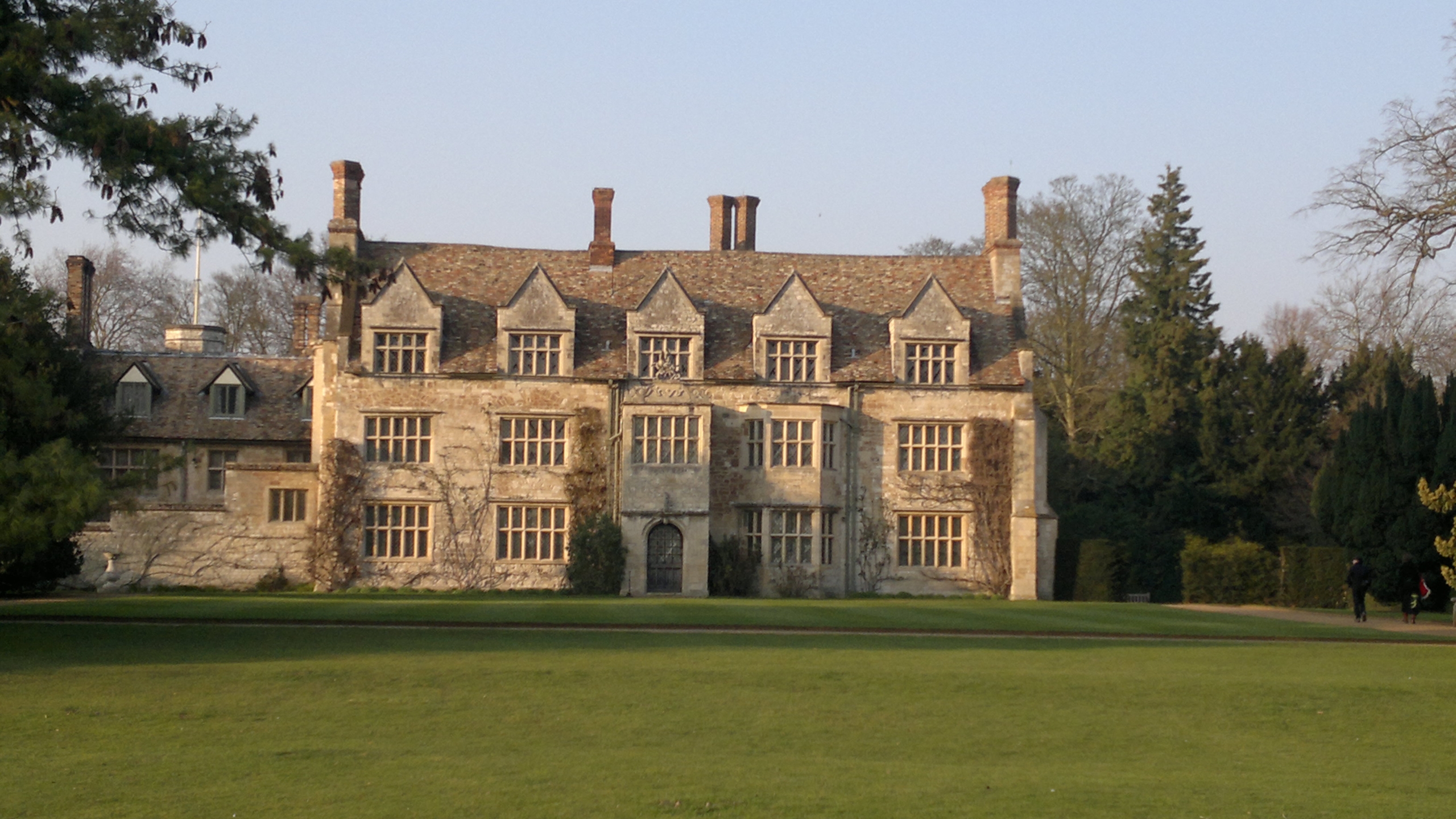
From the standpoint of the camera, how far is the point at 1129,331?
50875 millimetres

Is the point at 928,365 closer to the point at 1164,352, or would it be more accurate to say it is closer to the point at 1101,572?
the point at 1101,572

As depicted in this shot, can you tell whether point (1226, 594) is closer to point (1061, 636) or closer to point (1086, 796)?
point (1061, 636)

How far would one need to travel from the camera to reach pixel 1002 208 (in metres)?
41.8

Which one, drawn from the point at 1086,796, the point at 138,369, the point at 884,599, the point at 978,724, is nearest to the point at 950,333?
the point at 884,599

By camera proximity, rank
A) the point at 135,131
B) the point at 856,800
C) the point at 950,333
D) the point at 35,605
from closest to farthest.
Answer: the point at 856,800
the point at 135,131
the point at 35,605
the point at 950,333

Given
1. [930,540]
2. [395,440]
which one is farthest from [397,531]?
[930,540]

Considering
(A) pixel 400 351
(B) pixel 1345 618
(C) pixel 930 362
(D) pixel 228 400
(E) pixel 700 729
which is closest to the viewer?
(E) pixel 700 729

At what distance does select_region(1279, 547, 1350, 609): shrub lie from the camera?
1455 inches

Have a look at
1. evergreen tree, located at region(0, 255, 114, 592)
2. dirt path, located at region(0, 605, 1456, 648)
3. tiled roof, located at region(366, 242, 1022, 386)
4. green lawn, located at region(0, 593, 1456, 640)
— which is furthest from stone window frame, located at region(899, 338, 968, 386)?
evergreen tree, located at region(0, 255, 114, 592)

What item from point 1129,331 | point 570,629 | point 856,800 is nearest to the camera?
point 856,800

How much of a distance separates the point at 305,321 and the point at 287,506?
11474mm

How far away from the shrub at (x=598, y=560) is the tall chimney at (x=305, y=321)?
14238 millimetres

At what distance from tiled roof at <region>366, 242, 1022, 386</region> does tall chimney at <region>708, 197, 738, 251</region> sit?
176 centimetres

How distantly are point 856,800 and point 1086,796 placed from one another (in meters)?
1.79
